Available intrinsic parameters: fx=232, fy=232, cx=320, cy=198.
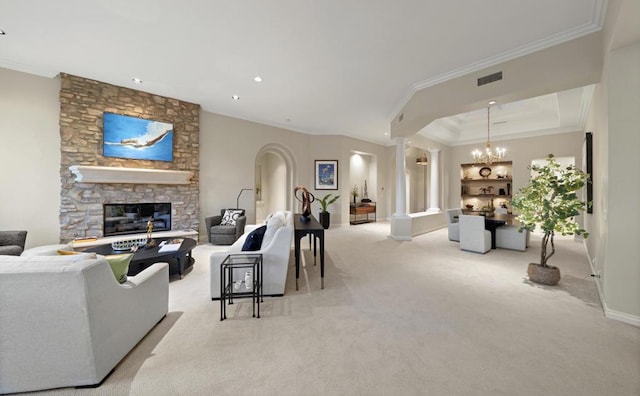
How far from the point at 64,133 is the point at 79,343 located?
15.0ft

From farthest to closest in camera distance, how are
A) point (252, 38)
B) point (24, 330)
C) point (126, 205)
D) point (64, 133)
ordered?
point (126, 205), point (64, 133), point (252, 38), point (24, 330)

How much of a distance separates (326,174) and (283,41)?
5.15 m

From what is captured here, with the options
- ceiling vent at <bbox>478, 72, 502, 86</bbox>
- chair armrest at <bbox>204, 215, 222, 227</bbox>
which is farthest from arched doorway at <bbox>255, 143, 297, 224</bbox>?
ceiling vent at <bbox>478, 72, 502, 86</bbox>

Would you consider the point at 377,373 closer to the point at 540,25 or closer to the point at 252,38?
the point at 252,38

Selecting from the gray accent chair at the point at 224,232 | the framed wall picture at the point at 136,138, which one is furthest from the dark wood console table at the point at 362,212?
the framed wall picture at the point at 136,138

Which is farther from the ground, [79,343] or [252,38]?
[252,38]

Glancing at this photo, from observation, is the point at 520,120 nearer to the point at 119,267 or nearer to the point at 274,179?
the point at 274,179

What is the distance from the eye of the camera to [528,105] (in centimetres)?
571

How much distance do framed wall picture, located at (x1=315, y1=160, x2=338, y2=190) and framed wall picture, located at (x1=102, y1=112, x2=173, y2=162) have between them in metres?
4.31

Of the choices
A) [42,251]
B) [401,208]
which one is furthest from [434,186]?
[42,251]

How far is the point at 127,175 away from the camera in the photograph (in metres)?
4.59

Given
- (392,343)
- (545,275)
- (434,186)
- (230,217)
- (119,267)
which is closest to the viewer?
(119,267)

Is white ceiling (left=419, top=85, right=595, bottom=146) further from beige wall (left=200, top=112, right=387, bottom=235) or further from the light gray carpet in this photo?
the light gray carpet

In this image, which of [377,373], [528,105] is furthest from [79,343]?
[528,105]
